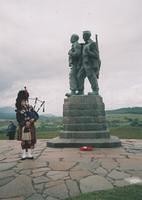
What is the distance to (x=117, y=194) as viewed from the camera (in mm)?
6320

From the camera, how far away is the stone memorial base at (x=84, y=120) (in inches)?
499

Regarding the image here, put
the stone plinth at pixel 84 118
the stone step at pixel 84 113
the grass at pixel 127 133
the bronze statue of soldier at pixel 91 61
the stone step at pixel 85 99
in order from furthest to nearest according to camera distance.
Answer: the grass at pixel 127 133
the bronze statue of soldier at pixel 91 61
the stone step at pixel 85 99
the stone step at pixel 84 113
the stone plinth at pixel 84 118

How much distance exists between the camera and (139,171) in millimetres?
8008

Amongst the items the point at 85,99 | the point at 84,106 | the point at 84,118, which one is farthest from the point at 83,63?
the point at 84,118

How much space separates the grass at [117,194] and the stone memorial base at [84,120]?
5.65 metres

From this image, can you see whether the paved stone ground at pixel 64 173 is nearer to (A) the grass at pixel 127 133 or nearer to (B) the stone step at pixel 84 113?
(B) the stone step at pixel 84 113

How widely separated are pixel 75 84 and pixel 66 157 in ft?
16.9

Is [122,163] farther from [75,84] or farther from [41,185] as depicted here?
[75,84]

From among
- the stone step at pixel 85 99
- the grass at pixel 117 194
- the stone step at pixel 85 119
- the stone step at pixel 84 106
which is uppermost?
the stone step at pixel 85 99

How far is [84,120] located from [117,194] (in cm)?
680

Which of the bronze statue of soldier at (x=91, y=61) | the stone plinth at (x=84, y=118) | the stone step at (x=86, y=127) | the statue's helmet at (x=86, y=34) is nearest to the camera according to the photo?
the stone plinth at (x=84, y=118)

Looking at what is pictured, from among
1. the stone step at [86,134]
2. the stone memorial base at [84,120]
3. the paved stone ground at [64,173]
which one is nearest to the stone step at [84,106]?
the stone memorial base at [84,120]

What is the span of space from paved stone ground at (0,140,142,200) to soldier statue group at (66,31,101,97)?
432 centimetres

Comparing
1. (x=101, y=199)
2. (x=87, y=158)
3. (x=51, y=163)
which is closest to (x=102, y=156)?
(x=87, y=158)
